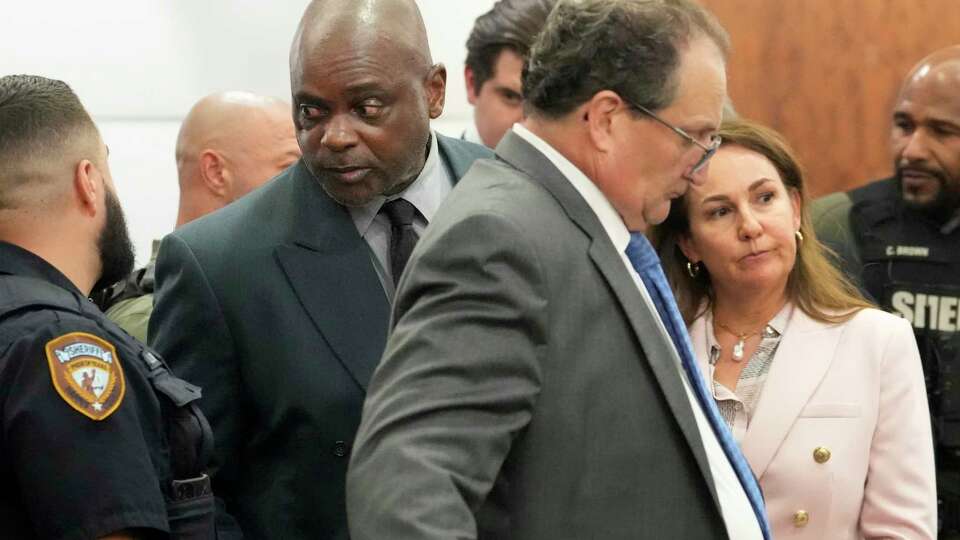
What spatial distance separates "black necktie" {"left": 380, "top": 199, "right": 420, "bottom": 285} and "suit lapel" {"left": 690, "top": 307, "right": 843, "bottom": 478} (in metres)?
0.56

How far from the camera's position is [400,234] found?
217 centimetres

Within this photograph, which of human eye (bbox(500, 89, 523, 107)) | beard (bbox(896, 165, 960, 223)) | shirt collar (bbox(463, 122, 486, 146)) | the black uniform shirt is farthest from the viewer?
shirt collar (bbox(463, 122, 486, 146))

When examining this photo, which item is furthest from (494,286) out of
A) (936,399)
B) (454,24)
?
(454,24)

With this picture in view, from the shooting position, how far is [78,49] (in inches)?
141

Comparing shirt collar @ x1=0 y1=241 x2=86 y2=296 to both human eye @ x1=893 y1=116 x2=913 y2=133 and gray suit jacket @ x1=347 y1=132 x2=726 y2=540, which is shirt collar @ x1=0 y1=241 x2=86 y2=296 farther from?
human eye @ x1=893 y1=116 x2=913 y2=133

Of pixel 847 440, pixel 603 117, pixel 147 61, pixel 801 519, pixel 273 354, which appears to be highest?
pixel 147 61

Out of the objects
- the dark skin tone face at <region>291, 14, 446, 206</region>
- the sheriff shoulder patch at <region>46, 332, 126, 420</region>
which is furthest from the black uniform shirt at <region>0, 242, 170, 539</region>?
the dark skin tone face at <region>291, 14, 446, 206</region>

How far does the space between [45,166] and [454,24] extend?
2.57 m

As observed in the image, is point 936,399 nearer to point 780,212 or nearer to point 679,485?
point 780,212

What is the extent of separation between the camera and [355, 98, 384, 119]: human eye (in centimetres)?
208

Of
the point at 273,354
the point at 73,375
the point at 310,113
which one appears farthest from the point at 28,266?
the point at 310,113

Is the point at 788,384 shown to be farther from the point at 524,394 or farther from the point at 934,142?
the point at 934,142

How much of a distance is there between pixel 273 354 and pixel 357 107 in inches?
15.1

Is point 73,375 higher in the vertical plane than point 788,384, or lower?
higher
